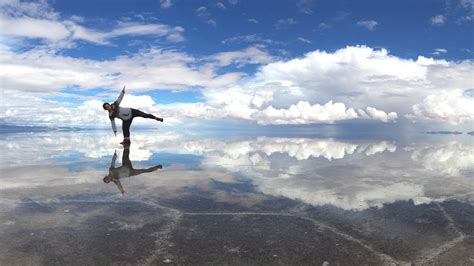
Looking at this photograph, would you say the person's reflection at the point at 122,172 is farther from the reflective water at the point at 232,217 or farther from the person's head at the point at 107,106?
the person's head at the point at 107,106

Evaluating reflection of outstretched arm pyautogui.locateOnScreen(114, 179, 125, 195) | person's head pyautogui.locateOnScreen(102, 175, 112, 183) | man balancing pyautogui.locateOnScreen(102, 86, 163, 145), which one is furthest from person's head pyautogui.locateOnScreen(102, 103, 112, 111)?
reflection of outstretched arm pyautogui.locateOnScreen(114, 179, 125, 195)

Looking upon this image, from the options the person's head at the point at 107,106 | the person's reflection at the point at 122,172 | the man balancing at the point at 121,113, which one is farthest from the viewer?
the man balancing at the point at 121,113

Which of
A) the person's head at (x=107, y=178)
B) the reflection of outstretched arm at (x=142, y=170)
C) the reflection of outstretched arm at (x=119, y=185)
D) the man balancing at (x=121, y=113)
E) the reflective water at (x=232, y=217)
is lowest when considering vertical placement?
the reflective water at (x=232, y=217)

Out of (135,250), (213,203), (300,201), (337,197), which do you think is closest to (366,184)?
(337,197)

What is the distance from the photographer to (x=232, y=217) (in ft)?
23.1

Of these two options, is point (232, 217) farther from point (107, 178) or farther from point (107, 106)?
point (107, 106)

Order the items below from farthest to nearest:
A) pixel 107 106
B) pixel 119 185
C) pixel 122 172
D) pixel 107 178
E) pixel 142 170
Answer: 1. pixel 107 106
2. pixel 142 170
3. pixel 122 172
4. pixel 107 178
5. pixel 119 185

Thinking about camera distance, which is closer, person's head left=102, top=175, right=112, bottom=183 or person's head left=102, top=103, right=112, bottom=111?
person's head left=102, top=175, right=112, bottom=183

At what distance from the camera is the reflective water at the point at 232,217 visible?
524 cm

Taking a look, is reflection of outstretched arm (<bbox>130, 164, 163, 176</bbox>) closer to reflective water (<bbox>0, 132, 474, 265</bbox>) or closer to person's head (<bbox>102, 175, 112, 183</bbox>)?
reflective water (<bbox>0, 132, 474, 265</bbox>)

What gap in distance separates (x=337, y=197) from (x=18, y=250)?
6365 mm

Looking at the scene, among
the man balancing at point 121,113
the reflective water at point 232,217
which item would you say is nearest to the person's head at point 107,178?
the reflective water at point 232,217

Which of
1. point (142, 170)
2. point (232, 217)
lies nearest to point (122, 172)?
point (142, 170)

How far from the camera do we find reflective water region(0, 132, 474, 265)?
17.2 ft
